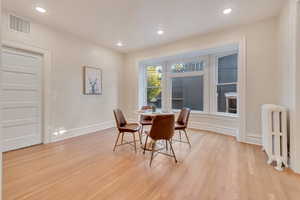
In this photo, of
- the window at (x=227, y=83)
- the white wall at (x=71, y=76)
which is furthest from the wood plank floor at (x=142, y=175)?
the window at (x=227, y=83)

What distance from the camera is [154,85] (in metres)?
5.72

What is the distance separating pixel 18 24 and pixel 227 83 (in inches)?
200

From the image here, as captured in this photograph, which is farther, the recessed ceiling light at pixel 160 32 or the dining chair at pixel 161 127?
the recessed ceiling light at pixel 160 32

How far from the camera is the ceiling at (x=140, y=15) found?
269cm

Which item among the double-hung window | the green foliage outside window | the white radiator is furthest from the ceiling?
the white radiator

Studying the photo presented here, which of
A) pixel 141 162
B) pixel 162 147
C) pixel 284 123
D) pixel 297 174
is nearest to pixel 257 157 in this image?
pixel 297 174

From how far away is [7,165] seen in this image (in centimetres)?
242

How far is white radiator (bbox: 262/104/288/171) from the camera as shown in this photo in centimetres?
231

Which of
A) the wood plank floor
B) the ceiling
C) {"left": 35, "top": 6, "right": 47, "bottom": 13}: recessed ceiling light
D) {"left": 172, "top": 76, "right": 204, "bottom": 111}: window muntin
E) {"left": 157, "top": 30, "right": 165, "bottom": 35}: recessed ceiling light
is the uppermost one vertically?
{"left": 157, "top": 30, "right": 165, "bottom": 35}: recessed ceiling light

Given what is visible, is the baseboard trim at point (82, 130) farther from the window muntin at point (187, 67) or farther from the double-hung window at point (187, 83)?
the window muntin at point (187, 67)

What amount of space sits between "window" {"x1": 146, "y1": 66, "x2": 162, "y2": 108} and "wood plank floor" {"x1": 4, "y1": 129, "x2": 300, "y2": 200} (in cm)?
270

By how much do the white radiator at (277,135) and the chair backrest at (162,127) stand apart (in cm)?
152

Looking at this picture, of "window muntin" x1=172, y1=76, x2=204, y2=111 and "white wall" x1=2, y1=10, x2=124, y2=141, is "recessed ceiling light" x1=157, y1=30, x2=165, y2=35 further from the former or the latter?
"white wall" x1=2, y1=10, x2=124, y2=141

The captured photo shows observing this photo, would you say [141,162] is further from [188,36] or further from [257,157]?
[188,36]
